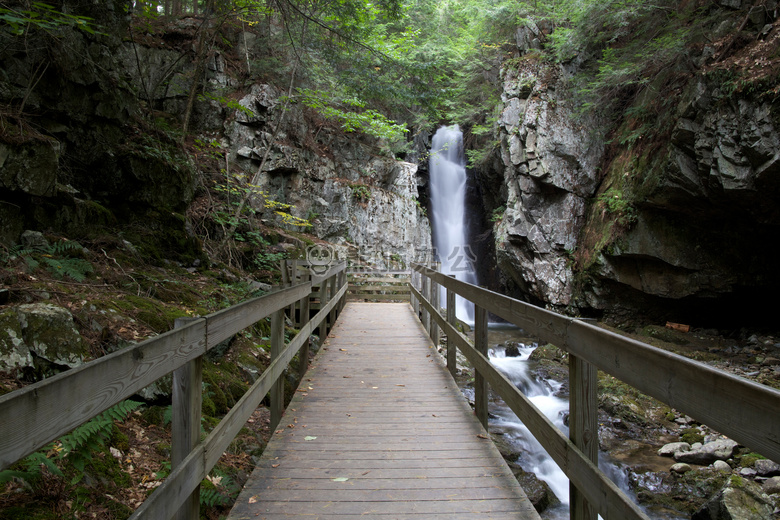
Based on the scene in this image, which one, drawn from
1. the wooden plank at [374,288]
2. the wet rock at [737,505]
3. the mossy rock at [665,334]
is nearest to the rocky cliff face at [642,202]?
the mossy rock at [665,334]

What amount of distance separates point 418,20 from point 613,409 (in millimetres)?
21622

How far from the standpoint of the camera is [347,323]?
8672 millimetres

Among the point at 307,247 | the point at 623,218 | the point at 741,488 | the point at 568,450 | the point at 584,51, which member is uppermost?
the point at 584,51

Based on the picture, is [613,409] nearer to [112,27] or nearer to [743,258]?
[743,258]

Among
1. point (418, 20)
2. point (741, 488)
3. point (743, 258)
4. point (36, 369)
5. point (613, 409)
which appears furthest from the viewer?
point (418, 20)

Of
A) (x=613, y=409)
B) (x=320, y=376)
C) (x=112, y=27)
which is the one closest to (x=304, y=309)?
(x=320, y=376)

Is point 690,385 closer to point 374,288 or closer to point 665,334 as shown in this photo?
point 374,288

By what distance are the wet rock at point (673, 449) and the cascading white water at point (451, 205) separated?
15.8 metres

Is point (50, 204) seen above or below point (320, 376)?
above

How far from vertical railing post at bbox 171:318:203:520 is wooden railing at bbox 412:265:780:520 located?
178 cm

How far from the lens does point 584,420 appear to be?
1854mm

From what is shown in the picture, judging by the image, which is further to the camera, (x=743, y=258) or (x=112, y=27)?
(x=743, y=258)

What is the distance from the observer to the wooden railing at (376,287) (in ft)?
44.6

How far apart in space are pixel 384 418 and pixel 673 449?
19.0 feet
